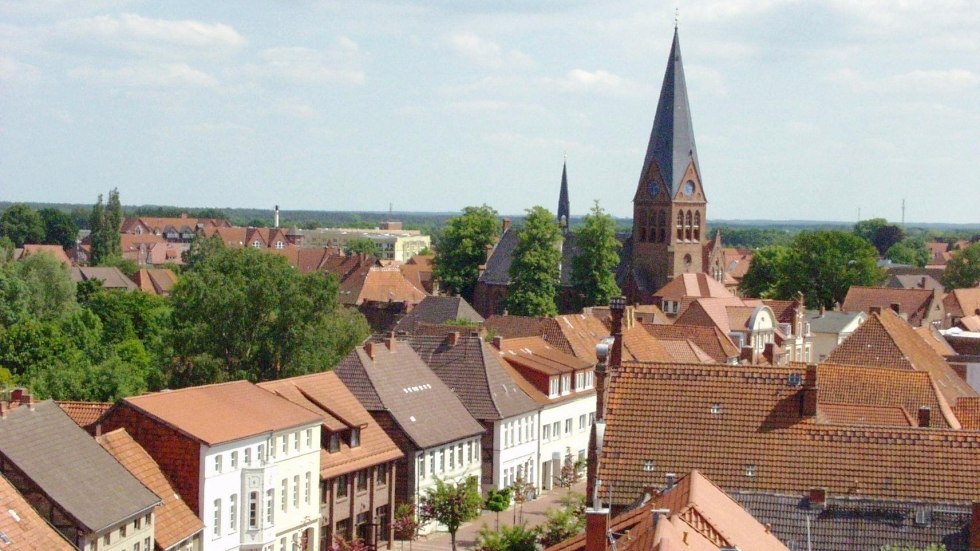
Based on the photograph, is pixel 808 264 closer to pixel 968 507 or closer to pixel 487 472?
pixel 487 472

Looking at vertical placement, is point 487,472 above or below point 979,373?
below

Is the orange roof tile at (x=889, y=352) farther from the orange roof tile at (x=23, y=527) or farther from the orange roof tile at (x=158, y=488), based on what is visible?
the orange roof tile at (x=23, y=527)

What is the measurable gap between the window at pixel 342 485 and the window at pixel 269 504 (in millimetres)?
4818

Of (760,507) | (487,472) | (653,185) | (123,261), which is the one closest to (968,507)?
(760,507)

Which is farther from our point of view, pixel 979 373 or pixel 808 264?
pixel 808 264

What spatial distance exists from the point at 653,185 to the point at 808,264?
636 inches

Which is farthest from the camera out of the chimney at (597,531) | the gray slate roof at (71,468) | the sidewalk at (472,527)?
the sidewalk at (472,527)

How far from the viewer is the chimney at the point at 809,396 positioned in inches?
1200

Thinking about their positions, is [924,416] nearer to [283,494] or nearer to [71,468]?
[283,494]

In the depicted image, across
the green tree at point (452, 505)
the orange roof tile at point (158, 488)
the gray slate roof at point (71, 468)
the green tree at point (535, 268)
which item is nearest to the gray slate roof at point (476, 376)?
the green tree at point (452, 505)

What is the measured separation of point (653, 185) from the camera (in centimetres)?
13038

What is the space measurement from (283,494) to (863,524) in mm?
23994

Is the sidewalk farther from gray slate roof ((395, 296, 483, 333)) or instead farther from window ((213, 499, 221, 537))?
gray slate roof ((395, 296, 483, 333))

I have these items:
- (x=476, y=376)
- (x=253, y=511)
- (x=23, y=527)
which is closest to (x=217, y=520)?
(x=253, y=511)
